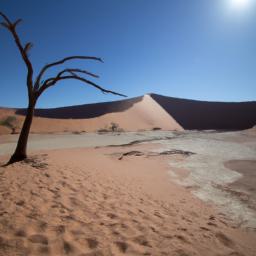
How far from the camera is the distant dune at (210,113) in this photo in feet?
150

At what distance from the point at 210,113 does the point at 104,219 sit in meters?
51.4

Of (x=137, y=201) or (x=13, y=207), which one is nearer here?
(x=13, y=207)

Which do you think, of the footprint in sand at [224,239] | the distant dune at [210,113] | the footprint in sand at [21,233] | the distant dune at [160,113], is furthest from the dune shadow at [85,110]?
the footprint in sand at [21,233]

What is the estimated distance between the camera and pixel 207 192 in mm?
5930

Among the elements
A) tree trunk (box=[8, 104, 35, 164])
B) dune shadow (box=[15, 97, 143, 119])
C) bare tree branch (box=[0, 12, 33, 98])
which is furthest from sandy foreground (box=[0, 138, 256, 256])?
dune shadow (box=[15, 97, 143, 119])

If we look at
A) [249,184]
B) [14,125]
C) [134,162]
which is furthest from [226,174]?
[14,125]

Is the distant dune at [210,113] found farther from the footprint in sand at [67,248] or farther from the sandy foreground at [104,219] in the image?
the footprint in sand at [67,248]

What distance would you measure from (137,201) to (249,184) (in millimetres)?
3919

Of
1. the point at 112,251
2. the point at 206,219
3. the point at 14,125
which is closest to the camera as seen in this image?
the point at 112,251

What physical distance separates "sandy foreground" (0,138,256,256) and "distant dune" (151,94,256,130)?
4074 cm

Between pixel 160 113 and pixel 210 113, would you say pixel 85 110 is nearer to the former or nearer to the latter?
pixel 160 113

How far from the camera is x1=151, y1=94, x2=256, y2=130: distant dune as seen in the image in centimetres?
4559

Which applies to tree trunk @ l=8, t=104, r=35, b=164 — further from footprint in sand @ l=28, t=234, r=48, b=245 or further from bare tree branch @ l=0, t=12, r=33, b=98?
footprint in sand @ l=28, t=234, r=48, b=245

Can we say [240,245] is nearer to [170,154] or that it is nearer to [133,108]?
[170,154]
